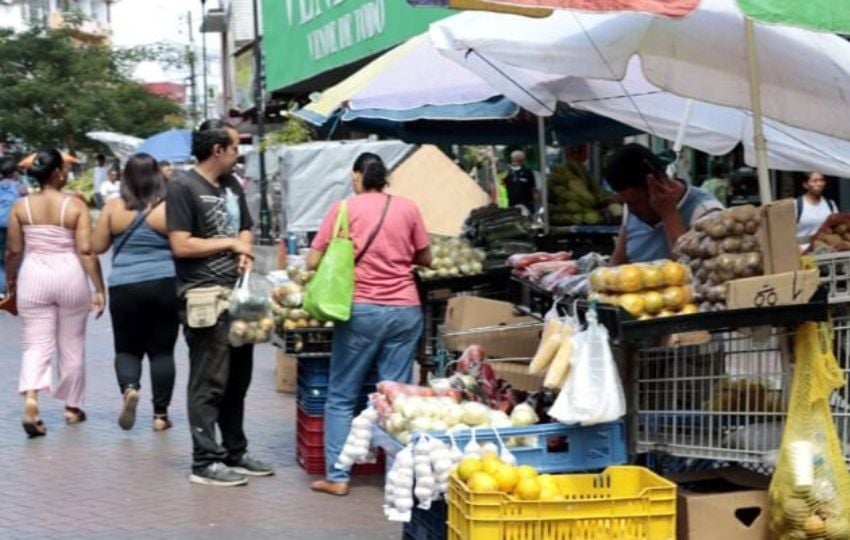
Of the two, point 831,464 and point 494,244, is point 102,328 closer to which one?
point 494,244

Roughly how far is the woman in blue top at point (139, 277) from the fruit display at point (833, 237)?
4.69 meters

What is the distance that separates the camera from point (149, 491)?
8055mm

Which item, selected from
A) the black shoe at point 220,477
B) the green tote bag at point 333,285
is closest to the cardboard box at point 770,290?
the green tote bag at point 333,285

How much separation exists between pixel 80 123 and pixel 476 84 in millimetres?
41208

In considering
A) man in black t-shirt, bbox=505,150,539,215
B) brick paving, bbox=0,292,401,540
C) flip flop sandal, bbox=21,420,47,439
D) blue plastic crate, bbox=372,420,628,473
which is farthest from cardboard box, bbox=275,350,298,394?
man in black t-shirt, bbox=505,150,539,215

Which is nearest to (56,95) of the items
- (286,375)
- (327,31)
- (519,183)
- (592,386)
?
(327,31)

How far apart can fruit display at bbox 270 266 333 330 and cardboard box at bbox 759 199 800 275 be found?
3375 millimetres

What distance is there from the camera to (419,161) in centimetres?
1417

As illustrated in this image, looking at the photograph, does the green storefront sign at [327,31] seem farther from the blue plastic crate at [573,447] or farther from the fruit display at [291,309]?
the blue plastic crate at [573,447]

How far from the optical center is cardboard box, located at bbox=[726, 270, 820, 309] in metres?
5.16

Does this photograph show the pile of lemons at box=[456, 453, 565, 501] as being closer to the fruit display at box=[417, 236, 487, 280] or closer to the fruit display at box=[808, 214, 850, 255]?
the fruit display at box=[808, 214, 850, 255]

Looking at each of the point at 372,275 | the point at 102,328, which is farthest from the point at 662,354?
the point at 102,328

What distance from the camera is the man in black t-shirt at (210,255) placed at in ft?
25.2

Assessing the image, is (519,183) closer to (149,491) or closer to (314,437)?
(314,437)
